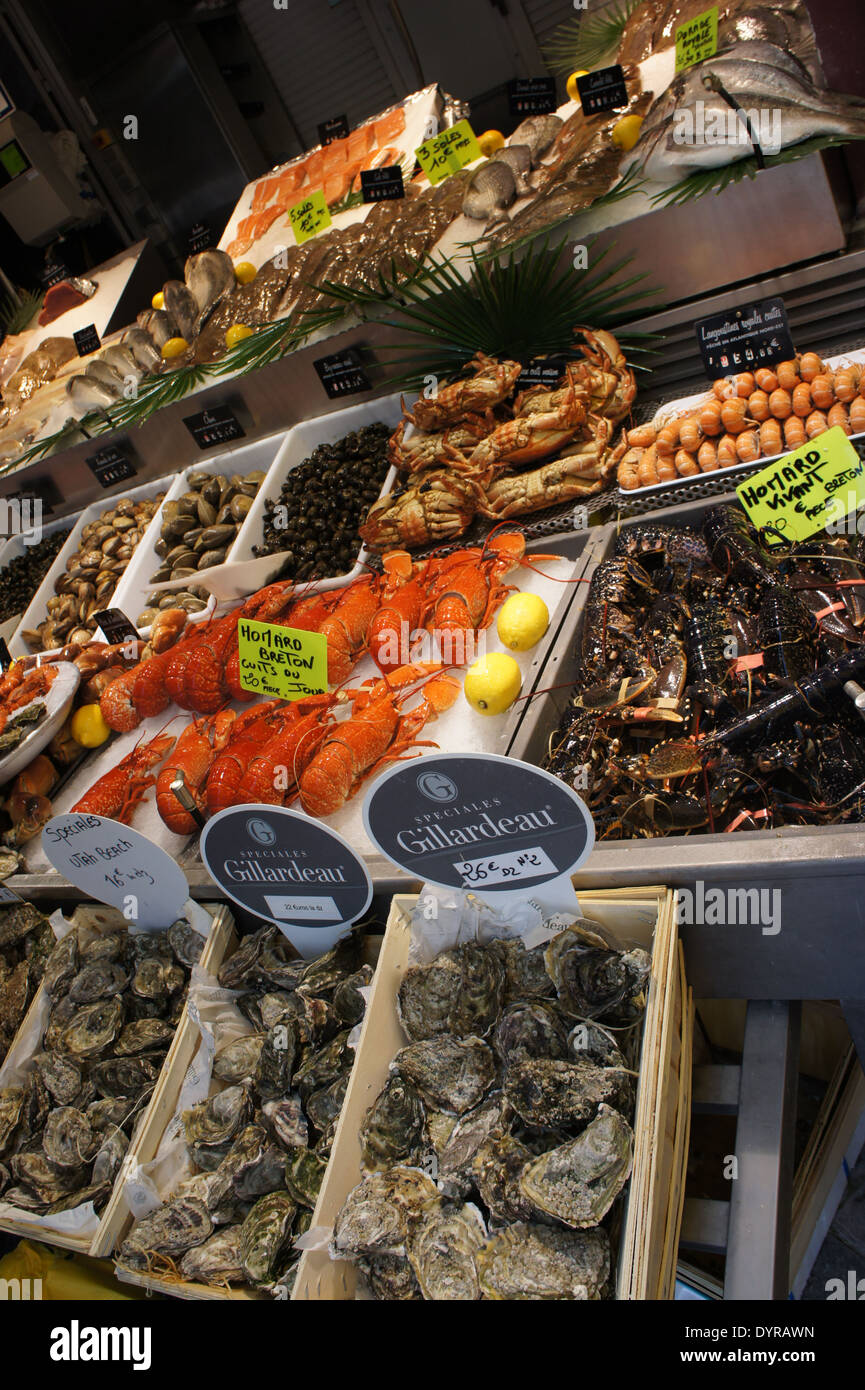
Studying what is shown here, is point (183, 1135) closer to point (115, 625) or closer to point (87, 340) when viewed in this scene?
point (115, 625)

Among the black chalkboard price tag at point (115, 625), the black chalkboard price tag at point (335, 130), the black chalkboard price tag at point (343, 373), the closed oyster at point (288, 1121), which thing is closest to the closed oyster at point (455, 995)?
the closed oyster at point (288, 1121)

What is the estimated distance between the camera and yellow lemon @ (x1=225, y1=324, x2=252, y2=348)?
370cm

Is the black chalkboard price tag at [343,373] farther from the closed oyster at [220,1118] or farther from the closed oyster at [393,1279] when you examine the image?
the closed oyster at [393,1279]

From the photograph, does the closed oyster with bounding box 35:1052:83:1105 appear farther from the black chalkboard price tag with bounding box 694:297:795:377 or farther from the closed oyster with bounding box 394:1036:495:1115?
the black chalkboard price tag with bounding box 694:297:795:377

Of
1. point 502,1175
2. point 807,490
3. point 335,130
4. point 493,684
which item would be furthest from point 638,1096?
point 335,130

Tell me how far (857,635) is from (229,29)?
7.35 meters

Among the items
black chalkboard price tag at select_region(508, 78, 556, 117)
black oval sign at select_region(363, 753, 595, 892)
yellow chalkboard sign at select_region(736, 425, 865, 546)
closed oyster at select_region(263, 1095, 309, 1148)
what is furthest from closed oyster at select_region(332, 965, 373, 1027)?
black chalkboard price tag at select_region(508, 78, 556, 117)

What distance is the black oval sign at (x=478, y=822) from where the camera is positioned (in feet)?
4.08

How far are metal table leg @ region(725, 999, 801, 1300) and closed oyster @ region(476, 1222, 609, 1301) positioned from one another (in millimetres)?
302

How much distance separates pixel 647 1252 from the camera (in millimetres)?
1105

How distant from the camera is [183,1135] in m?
1.58

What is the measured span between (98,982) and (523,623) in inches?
54.6
